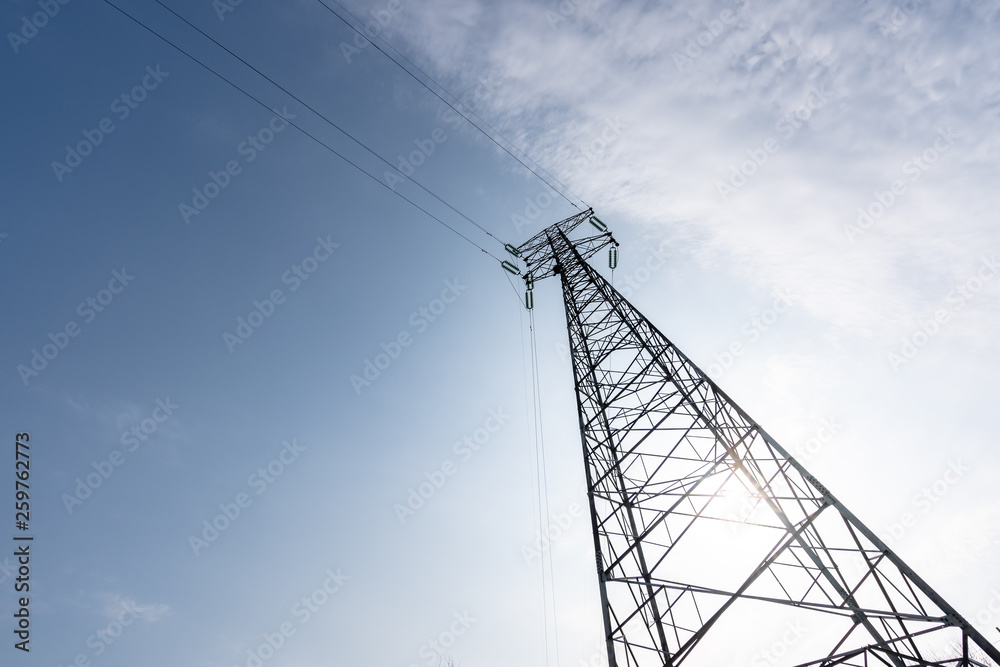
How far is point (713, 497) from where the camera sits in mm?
10438

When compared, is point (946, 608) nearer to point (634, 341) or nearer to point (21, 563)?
point (634, 341)

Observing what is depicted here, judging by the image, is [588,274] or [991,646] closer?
[991,646]

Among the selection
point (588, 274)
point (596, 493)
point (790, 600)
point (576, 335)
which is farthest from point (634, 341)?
point (790, 600)

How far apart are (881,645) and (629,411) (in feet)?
22.1

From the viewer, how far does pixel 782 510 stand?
32.0 feet

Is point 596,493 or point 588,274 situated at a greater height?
point 588,274

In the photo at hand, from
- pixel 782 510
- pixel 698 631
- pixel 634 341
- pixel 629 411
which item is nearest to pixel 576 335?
pixel 634 341

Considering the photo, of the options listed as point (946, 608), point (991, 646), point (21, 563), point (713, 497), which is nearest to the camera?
point (991, 646)

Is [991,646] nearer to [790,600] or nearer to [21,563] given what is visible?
[790,600]

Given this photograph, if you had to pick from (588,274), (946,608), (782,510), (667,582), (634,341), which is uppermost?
(588,274)

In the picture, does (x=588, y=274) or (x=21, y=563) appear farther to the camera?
(x=588, y=274)

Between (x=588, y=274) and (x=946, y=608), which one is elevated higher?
(x=588, y=274)

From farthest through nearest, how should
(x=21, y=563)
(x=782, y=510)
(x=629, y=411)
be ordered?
(x=21, y=563) < (x=629, y=411) < (x=782, y=510)

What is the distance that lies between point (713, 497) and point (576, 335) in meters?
6.52
